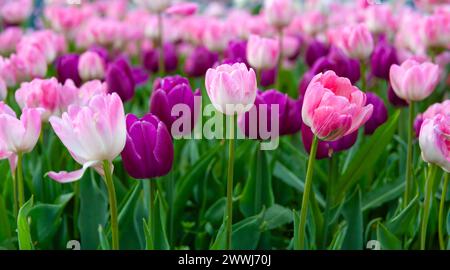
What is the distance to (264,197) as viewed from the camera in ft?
3.76

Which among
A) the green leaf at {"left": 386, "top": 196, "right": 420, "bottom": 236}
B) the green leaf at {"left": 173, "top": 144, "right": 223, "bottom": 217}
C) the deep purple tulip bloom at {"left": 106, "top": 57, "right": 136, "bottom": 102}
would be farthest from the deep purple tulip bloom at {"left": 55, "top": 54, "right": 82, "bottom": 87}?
the green leaf at {"left": 386, "top": 196, "right": 420, "bottom": 236}

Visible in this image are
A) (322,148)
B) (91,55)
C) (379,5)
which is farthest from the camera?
(379,5)

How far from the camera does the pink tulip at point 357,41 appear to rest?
139cm

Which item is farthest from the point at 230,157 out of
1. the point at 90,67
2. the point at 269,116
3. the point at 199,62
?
the point at 199,62

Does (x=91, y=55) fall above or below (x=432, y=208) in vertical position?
above

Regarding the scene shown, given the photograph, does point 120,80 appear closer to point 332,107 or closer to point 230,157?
point 230,157

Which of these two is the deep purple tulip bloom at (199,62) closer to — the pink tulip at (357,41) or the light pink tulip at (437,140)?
the pink tulip at (357,41)

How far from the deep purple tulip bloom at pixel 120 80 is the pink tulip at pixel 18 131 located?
0.43 metres

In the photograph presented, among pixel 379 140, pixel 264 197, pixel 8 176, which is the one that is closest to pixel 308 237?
pixel 264 197

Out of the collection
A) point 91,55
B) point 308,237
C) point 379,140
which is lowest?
point 308,237

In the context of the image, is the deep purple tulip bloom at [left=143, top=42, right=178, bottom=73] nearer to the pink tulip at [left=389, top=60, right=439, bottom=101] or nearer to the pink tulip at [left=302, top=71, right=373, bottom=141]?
the pink tulip at [left=389, top=60, right=439, bottom=101]
